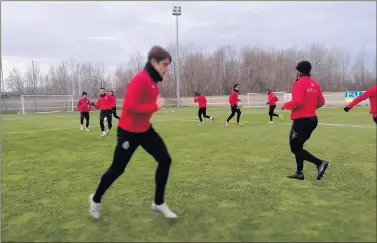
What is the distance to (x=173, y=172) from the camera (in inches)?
270

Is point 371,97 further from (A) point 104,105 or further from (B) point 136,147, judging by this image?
(A) point 104,105

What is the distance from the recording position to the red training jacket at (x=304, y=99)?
5.86 metres

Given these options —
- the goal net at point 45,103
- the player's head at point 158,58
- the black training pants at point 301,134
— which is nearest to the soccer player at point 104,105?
the black training pants at point 301,134

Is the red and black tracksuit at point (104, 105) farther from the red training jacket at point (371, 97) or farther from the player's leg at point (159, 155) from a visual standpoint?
the player's leg at point (159, 155)

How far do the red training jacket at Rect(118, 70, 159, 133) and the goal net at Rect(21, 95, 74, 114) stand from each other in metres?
44.8

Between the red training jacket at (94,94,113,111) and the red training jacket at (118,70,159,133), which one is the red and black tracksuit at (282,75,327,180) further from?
the red training jacket at (94,94,113,111)

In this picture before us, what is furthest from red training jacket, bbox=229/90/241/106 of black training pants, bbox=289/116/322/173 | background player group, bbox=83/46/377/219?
background player group, bbox=83/46/377/219

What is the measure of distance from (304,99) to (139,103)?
321 centimetres

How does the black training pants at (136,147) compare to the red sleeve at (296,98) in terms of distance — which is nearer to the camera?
the black training pants at (136,147)

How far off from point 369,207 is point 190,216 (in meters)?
2.25

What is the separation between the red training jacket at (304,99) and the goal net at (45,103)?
4431 centimetres

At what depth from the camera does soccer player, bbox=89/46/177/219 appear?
12.7ft

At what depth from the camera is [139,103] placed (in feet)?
12.7

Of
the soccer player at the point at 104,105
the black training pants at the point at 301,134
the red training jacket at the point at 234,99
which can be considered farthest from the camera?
the red training jacket at the point at 234,99
